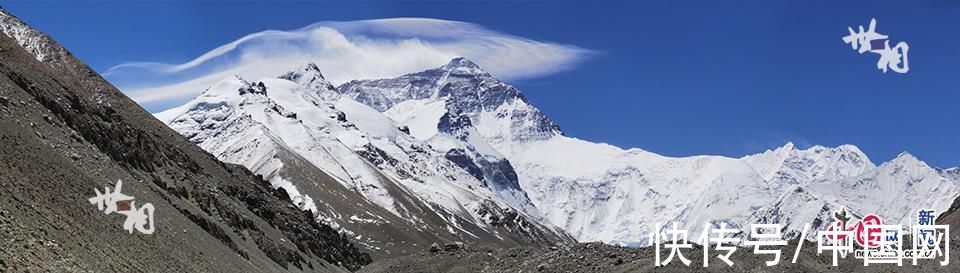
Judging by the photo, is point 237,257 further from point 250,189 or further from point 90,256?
point 250,189

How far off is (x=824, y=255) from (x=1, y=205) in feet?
202

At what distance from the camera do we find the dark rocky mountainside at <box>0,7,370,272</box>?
2805 inches

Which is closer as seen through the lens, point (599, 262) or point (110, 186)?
Answer: point (110, 186)

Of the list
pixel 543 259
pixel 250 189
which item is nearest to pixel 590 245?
pixel 543 259

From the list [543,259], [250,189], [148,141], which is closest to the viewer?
[543,259]

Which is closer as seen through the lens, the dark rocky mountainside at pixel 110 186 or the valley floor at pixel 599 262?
the dark rocky mountainside at pixel 110 186

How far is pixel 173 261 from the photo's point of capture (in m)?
86.3

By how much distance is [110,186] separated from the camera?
9625 centimetres

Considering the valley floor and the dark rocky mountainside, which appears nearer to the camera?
the dark rocky mountainside

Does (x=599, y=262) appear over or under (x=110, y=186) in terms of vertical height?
over

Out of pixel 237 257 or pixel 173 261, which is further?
pixel 237 257

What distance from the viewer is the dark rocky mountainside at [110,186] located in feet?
234

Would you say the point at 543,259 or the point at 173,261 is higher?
the point at 543,259

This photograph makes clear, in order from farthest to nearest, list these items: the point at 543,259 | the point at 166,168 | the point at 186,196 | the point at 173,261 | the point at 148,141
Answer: the point at 148,141, the point at 166,168, the point at 186,196, the point at 543,259, the point at 173,261
